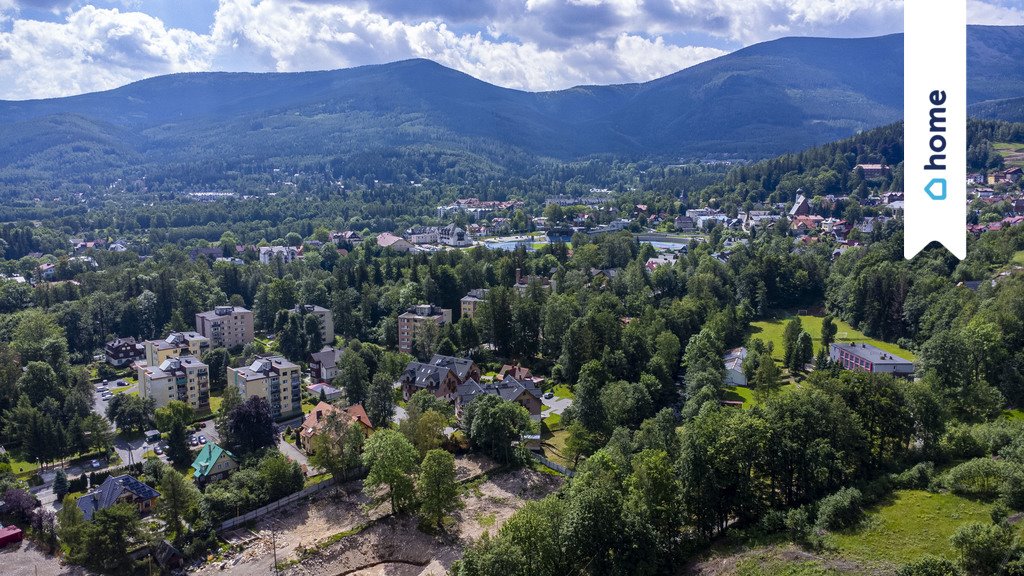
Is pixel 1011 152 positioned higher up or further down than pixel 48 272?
higher up

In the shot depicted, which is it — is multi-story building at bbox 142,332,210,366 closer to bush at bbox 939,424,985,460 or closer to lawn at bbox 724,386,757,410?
lawn at bbox 724,386,757,410

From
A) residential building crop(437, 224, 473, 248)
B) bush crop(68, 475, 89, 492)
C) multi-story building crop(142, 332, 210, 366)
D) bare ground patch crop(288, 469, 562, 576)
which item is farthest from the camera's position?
residential building crop(437, 224, 473, 248)

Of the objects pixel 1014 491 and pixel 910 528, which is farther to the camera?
pixel 910 528

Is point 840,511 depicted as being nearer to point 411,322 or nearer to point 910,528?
point 910,528

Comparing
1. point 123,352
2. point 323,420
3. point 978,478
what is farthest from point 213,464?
point 978,478

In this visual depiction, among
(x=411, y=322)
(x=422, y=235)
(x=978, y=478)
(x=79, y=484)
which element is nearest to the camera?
(x=978, y=478)

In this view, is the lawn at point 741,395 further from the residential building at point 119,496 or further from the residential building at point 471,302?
the residential building at point 119,496

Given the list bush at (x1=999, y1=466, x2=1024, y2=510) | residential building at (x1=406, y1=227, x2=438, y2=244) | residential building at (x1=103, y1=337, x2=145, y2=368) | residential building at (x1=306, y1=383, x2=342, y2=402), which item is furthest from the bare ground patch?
residential building at (x1=406, y1=227, x2=438, y2=244)
